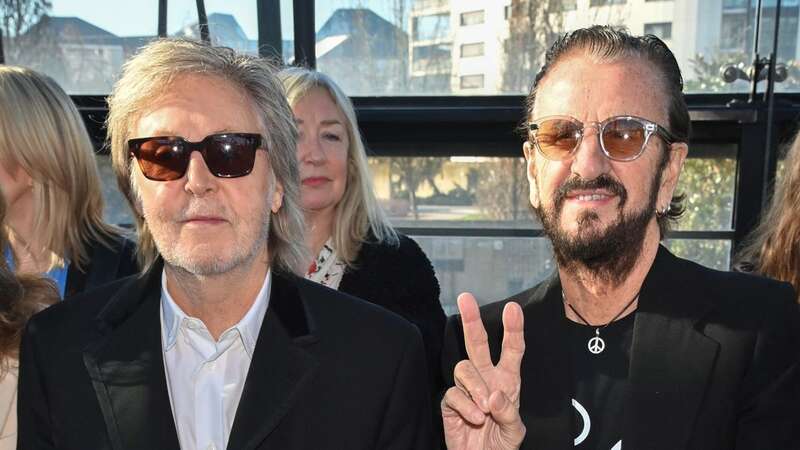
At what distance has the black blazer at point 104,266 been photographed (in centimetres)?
210

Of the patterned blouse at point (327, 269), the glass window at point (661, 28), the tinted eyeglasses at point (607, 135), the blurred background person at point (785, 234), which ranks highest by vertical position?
the glass window at point (661, 28)

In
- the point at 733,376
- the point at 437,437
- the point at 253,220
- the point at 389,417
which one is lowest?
the point at 437,437

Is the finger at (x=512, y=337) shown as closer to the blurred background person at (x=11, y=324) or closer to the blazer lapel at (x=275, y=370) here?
the blazer lapel at (x=275, y=370)

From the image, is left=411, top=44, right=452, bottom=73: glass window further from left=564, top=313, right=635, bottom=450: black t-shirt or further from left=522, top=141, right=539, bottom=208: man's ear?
left=564, top=313, right=635, bottom=450: black t-shirt

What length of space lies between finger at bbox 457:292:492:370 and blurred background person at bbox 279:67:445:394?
1.02 m

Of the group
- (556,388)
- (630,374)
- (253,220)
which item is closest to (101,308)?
(253,220)

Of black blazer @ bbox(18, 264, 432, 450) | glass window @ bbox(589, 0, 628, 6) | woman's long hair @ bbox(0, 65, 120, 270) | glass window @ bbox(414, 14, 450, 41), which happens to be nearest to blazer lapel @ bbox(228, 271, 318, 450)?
black blazer @ bbox(18, 264, 432, 450)

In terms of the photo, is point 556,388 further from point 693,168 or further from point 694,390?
point 693,168

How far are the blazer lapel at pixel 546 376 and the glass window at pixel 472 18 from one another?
71.2 inches

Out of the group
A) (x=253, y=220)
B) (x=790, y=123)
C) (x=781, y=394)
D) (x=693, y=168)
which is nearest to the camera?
(x=781, y=394)

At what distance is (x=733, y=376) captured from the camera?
4.68ft

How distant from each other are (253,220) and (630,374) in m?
0.83

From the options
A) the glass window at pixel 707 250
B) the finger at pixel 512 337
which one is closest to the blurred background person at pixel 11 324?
the finger at pixel 512 337

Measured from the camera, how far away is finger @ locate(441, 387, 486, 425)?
4.44ft
